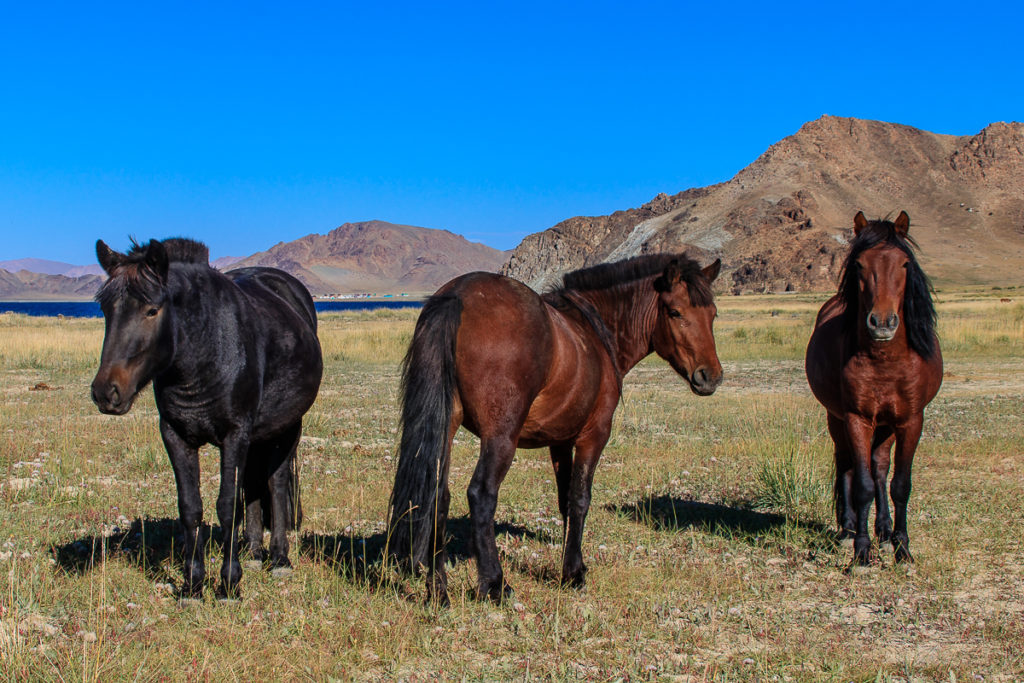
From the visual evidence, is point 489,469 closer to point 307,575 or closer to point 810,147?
point 307,575

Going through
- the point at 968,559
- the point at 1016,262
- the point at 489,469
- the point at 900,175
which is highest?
the point at 900,175

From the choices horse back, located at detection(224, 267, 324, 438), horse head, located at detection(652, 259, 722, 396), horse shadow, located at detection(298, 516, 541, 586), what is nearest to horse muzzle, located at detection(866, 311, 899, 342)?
horse head, located at detection(652, 259, 722, 396)

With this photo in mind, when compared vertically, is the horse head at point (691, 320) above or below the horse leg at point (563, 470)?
above

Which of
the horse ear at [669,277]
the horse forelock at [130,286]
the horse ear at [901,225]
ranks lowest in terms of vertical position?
the horse forelock at [130,286]

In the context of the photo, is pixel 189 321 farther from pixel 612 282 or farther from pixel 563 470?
pixel 612 282

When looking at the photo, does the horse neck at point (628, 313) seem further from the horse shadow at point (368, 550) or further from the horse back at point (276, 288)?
the horse back at point (276, 288)

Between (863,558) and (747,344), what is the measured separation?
22663 mm

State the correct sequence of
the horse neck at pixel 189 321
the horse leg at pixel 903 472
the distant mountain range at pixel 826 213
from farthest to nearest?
the distant mountain range at pixel 826 213 → the horse leg at pixel 903 472 → the horse neck at pixel 189 321

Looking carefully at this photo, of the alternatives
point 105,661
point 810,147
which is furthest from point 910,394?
point 810,147

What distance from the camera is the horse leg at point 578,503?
204 inches

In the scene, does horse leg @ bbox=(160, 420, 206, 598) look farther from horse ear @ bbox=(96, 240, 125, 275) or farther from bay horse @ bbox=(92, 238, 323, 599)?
horse ear @ bbox=(96, 240, 125, 275)

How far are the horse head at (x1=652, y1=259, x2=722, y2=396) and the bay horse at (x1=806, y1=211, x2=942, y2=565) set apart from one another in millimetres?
1245

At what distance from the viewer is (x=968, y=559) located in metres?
5.92

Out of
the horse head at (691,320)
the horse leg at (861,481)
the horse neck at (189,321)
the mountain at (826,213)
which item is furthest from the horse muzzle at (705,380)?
the mountain at (826,213)
